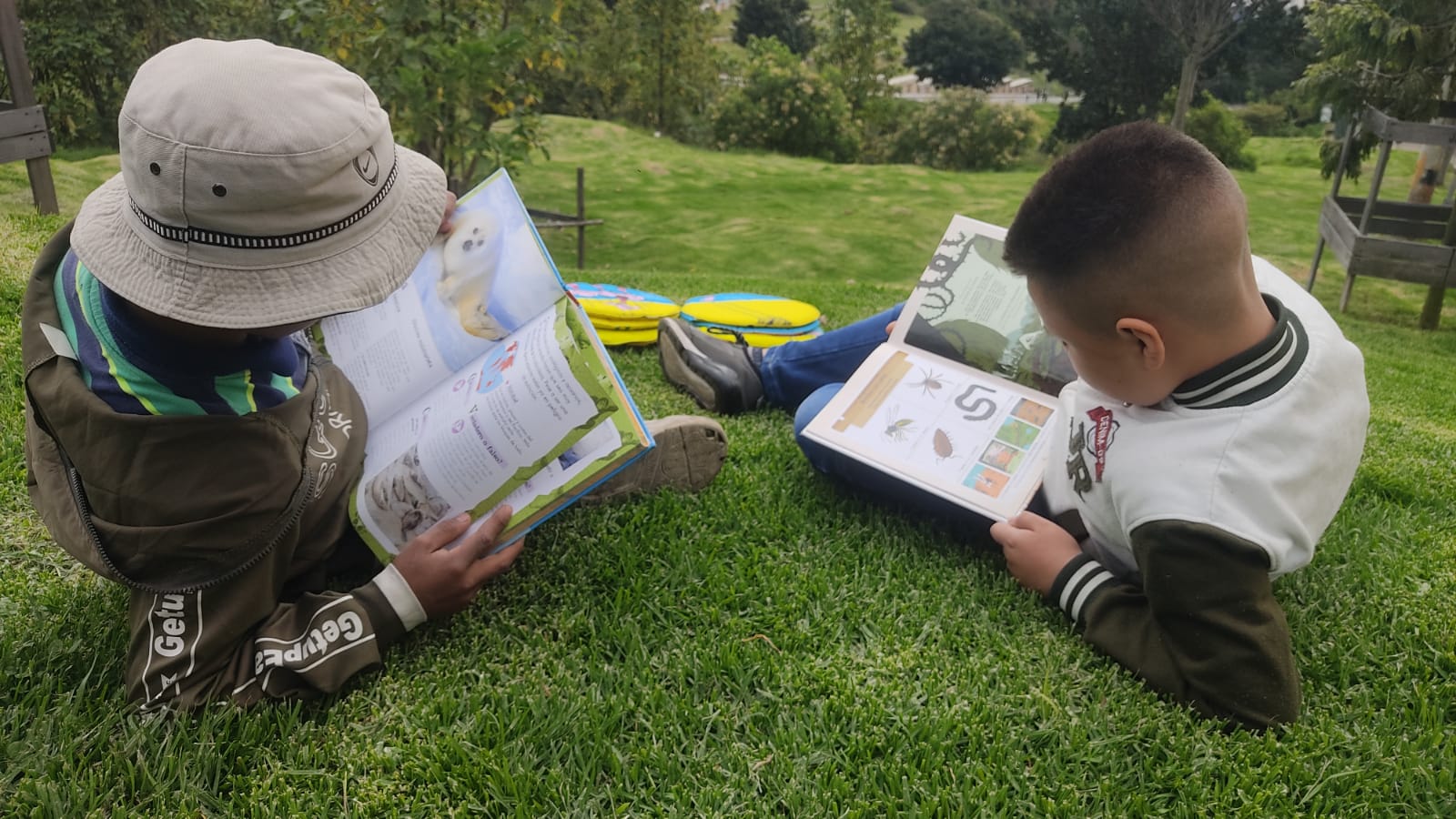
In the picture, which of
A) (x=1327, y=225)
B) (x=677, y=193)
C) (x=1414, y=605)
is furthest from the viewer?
(x=677, y=193)

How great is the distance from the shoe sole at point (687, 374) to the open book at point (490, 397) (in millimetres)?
971

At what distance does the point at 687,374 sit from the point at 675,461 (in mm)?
803

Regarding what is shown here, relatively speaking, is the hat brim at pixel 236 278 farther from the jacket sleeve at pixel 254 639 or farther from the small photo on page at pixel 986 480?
the small photo on page at pixel 986 480

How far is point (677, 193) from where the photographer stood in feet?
44.6

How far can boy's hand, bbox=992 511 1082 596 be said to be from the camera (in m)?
1.68

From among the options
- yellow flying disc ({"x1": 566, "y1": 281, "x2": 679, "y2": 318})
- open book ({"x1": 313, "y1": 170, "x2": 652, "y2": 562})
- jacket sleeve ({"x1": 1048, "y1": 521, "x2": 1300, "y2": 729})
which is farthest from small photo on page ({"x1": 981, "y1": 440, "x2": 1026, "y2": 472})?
yellow flying disc ({"x1": 566, "y1": 281, "x2": 679, "y2": 318})

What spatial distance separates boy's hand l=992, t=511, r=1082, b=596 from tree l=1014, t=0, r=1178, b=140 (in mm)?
18508

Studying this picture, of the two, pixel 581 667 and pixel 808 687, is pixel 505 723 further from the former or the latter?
pixel 808 687

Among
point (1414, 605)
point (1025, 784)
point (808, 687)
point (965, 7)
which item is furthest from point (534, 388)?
point (965, 7)

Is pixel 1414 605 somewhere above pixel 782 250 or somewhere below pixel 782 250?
above

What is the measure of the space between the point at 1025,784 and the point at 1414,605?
40.1 inches

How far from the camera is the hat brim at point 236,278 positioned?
119cm

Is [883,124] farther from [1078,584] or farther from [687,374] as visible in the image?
[1078,584]

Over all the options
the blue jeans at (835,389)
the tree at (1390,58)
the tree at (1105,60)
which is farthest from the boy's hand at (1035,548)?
the tree at (1105,60)
